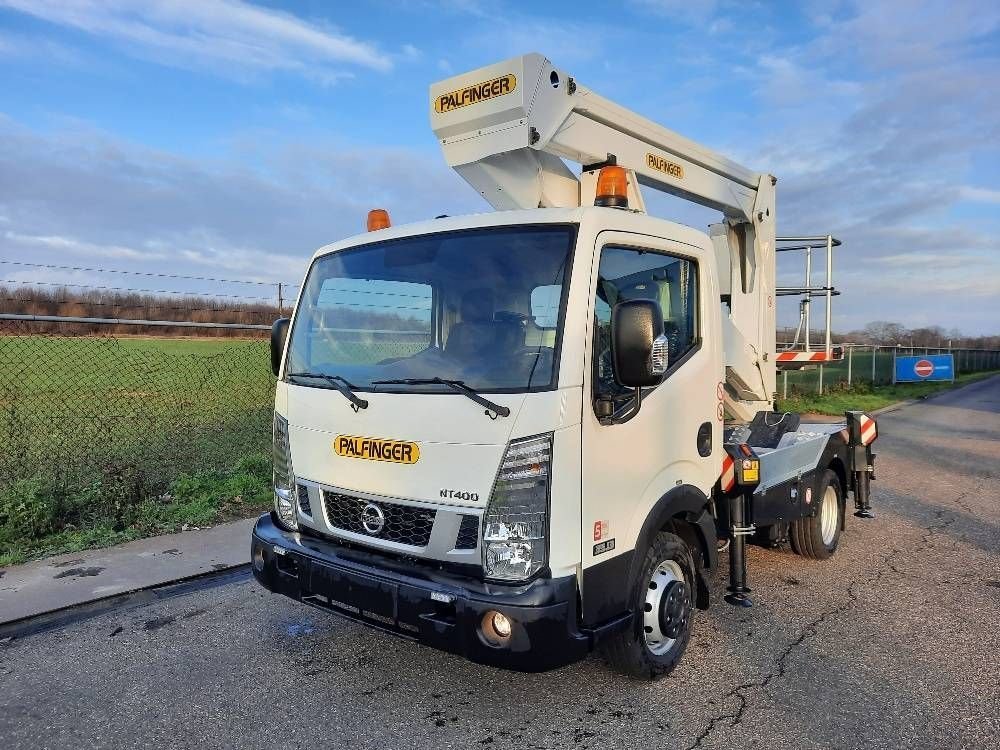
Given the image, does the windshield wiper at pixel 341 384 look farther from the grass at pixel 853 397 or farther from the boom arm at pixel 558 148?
the grass at pixel 853 397

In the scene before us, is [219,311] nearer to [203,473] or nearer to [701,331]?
[203,473]

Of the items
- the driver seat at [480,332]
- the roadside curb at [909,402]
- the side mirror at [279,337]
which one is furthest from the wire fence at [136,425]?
the roadside curb at [909,402]

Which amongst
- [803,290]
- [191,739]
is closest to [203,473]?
[191,739]

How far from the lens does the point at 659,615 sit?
3482mm

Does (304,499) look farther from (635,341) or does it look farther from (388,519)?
(635,341)

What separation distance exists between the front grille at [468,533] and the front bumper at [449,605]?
0.14m

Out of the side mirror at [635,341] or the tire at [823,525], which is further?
the tire at [823,525]

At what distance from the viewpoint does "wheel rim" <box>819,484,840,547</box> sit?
5617 millimetres

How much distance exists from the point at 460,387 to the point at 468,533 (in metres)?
0.61

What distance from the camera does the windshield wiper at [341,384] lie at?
10.8 feet

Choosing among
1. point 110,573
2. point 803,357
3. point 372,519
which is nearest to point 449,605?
point 372,519

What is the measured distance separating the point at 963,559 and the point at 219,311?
11313 mm

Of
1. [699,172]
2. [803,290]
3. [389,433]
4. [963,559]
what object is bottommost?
[963,559]

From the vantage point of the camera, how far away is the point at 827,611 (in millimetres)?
4547
